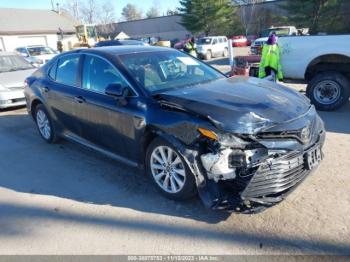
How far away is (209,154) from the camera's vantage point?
3.19m

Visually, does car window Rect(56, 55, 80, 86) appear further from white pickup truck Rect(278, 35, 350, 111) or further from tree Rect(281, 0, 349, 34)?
tree Rect(281, 0, 349, 34)

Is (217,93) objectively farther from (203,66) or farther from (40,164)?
(40,164)

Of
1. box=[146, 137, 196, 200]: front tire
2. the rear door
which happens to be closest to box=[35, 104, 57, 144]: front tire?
box=[146, 137, 196, 200]: front tire

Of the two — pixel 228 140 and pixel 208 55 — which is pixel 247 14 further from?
pixel 228 140

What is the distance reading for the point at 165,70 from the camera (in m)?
4.45

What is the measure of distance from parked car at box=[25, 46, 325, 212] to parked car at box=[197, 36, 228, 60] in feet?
67.2

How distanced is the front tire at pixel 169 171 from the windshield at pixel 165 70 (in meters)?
0.71

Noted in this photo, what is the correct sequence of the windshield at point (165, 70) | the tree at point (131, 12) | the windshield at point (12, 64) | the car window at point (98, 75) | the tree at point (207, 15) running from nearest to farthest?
1. the windshield at point (165, 70)
2. the car window at point (98, 75)
3. the windshield at point (12, 64)
4. the tree at point (207, 15)
5. the tree at point (131, 12)

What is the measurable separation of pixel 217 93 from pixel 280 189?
1.29m

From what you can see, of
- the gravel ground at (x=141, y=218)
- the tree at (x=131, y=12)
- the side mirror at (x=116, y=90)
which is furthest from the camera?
the tree at (x=131, y=12)

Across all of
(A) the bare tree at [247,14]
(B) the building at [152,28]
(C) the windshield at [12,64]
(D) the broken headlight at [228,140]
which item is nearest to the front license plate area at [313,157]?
(D) the broken headlight at [228,140]

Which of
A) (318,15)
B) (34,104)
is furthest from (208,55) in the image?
(34,104)

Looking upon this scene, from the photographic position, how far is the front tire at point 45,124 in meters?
5.77

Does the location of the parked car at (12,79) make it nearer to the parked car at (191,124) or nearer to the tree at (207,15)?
the parked car at (191,124)
